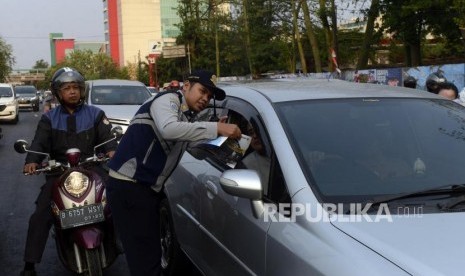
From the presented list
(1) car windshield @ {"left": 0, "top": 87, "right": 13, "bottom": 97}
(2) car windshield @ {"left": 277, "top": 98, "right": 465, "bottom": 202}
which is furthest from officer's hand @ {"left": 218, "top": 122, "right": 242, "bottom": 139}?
(1) car windshield @ {"left": 0, "top": 87, "right": 13, "bottom": 97}

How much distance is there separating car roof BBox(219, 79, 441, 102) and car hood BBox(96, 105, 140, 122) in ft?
26.3

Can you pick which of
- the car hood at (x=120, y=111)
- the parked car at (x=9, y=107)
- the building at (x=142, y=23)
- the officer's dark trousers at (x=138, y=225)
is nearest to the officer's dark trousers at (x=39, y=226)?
the officer's dark trousers at (x=138, y=225)

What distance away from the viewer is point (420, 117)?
3469mm

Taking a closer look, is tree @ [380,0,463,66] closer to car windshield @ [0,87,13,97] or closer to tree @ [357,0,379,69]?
tree @ [357,0,379,69]

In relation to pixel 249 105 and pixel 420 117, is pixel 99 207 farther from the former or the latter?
pixel 420 117

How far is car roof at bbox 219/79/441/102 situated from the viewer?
11.6ft

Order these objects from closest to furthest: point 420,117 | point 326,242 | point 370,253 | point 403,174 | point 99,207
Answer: point 370,253 < point 326,242 < point 403,174 < point 420,117 < point 99,207

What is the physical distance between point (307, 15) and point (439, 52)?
69.3ft

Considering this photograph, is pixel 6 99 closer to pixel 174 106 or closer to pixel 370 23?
pixel 370 23

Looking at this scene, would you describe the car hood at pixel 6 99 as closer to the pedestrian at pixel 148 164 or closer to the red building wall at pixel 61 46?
the pedestrian at pixel 148 164

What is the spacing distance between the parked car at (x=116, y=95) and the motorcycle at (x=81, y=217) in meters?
8.00

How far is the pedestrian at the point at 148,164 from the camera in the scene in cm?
341

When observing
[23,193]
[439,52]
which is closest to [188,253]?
[23,193]

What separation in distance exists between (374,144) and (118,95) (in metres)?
10.9
